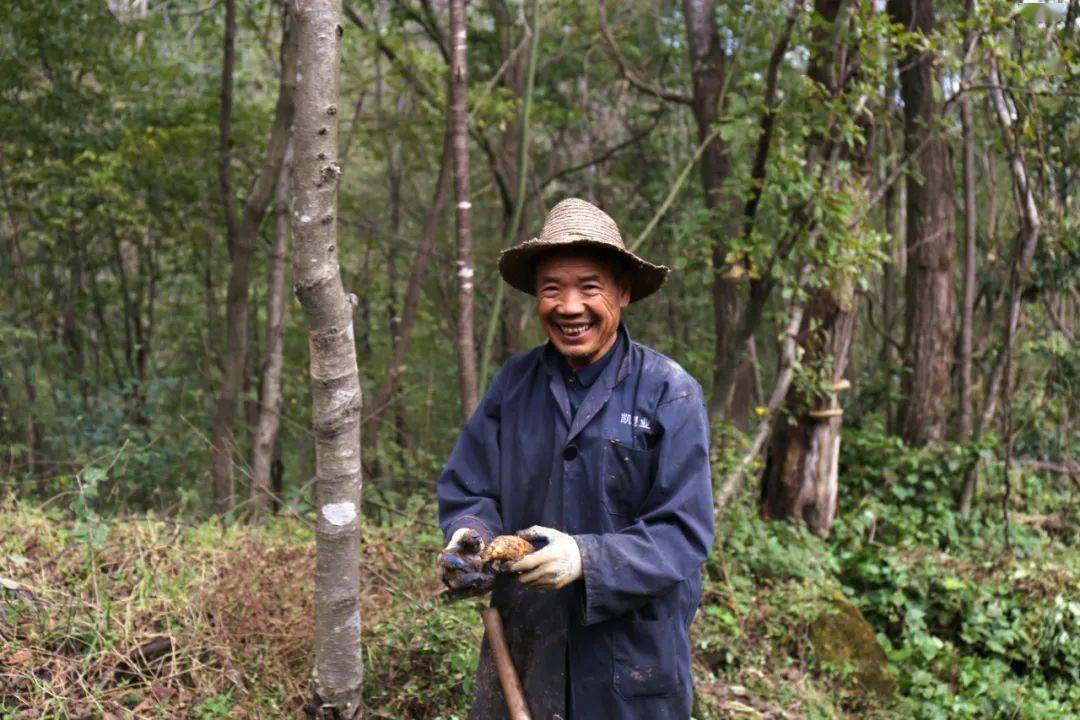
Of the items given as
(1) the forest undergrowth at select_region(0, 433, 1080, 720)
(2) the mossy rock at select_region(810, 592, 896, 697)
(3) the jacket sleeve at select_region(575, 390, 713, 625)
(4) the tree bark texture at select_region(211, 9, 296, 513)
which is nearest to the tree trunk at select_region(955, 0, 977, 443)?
(1) the forest undergrowth at select_region(0, 433, 1080, 720)

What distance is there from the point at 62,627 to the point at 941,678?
4.43m

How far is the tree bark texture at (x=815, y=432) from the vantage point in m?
6.52

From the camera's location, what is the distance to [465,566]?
2387 millimetres

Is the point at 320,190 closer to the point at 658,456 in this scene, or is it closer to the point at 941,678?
the point at 658,456

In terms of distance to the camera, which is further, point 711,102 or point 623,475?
point 711,102

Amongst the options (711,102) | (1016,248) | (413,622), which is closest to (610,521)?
(413,622)

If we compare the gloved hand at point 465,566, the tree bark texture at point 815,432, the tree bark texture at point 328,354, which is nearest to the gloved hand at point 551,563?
the gloved hand at point 465,566

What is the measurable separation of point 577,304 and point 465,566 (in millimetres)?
744

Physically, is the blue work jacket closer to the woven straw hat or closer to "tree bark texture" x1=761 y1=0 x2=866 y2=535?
the woven straw hat

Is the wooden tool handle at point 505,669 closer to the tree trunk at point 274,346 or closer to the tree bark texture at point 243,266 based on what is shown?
the tree bark texture at point 243,266

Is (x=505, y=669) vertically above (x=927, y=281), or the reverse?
(x=927, y=281)

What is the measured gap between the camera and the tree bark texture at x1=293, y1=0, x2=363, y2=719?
289 centimetres

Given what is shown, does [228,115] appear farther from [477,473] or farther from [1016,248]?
[477,473]

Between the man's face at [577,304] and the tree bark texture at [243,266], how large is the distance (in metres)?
4.89
